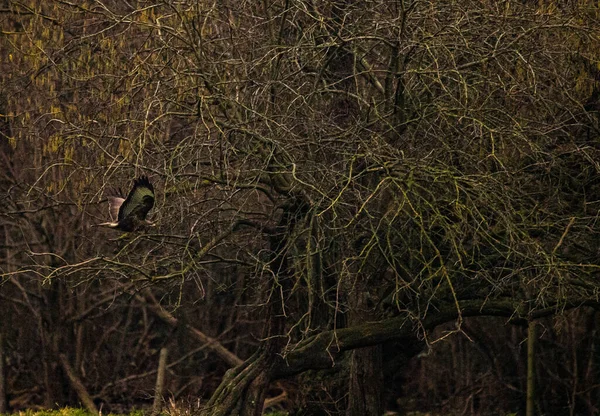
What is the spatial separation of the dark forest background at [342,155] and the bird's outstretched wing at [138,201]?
0.58ft

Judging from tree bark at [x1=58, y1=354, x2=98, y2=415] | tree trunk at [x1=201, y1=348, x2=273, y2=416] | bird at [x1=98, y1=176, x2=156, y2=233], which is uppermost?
bird at [x1=98, y1=176, x2=156, y2=233]

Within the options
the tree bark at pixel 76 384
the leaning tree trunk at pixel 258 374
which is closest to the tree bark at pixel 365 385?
the leaning tree trunk at pixel 258 374

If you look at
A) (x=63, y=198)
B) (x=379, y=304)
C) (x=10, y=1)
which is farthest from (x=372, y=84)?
(x=63, y=198)

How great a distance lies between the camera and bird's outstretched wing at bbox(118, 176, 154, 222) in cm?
793

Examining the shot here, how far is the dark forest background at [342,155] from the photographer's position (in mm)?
8055

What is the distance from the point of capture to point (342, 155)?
8.55m

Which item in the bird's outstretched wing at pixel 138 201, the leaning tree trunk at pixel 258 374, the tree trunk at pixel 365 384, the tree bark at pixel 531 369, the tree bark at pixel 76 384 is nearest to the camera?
the bird's outstretched wing at pixel 138 201

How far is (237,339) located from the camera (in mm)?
15969

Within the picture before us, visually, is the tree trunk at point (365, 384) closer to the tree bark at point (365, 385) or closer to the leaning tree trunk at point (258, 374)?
the tree bark at point (365, 385)

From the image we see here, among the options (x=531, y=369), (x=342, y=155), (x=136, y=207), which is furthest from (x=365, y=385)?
(x=136, y=207)

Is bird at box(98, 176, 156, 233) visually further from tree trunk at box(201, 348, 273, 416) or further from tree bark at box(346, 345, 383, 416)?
tree bark at box(346, 345, 383, 416)

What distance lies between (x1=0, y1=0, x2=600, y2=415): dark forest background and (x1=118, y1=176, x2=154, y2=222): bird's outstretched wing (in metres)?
0.18

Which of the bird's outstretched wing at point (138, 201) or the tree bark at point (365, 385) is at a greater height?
the bird's outstretched wing at point (138, 201)

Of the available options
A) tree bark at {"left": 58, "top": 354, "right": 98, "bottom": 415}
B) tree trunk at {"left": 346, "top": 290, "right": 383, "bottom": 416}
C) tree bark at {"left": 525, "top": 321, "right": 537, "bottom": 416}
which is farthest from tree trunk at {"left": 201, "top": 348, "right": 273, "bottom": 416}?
tree bark at {"left": 58, "top": 354, "right": 98, "bottom": 415}
